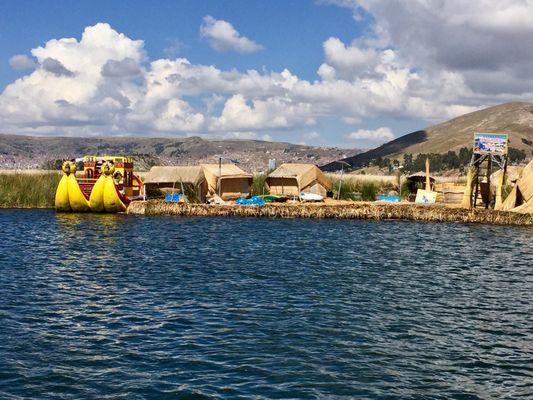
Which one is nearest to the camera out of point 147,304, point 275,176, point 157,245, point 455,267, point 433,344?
point 433,344

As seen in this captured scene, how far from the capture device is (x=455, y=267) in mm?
30812

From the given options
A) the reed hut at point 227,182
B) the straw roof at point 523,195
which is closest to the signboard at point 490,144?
the straw roof at point 523,195

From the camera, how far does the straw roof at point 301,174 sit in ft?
226

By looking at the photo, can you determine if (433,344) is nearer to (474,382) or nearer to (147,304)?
(474,382)

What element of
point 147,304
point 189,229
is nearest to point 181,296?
point 147,304

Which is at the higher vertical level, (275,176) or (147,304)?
(275,176)

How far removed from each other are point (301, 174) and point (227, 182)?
8.32 meters

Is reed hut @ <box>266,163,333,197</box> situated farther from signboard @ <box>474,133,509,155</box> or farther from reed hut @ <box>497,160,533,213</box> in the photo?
reed hut @ <box>497,160,533,213</box>

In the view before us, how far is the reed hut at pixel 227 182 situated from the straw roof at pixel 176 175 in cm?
253

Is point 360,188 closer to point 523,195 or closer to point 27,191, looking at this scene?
point 523,195

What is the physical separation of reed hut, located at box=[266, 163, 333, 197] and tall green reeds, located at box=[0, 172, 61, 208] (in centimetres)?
2340

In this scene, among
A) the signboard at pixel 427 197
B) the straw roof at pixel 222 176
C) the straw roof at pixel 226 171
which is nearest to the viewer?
the signboard at pixel 427 197

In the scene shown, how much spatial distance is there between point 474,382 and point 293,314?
699 centimetres

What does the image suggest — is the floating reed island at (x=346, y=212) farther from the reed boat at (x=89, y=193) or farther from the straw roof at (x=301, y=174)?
the straw roof at (x=301, y=174)
